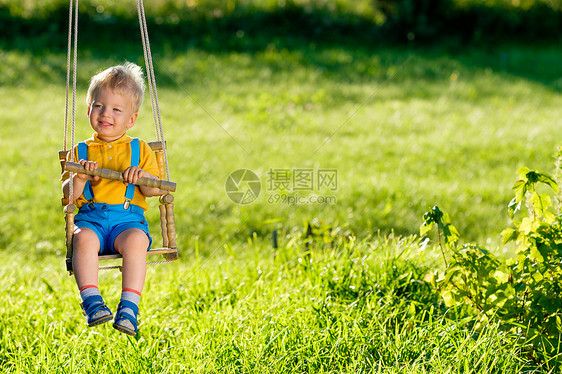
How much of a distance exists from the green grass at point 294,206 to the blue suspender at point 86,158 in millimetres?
813

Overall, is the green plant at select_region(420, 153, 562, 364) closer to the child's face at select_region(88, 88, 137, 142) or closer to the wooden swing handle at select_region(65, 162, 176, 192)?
the wooden swing handle at select_region(65, 162, 176, 192)

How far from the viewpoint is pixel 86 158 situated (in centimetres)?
314

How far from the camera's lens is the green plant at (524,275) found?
3.28 m

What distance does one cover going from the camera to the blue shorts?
10.1 feet

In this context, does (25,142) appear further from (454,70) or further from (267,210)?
(454,70)

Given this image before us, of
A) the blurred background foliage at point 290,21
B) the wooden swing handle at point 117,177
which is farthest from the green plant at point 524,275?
the blurred background foliage at point 290,21

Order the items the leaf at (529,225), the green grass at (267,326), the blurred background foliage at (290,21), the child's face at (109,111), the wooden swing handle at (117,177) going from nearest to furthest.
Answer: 1. the wooden swing handle at (117,177)
2. the child's face at (109,111)
3. the green grass at (267,326)
4. the leaf at (529,225)
5. the blurred background foliage at (290,21)

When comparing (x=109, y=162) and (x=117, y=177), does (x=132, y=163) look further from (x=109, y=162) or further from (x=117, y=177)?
(x=117, y=177)

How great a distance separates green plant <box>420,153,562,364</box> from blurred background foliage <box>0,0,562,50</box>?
→ 965cm

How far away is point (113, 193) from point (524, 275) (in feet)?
7.00

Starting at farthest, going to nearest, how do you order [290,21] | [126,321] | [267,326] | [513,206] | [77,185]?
[290,21]
[267,326]
[513,206]
[77,185]
[126,321]

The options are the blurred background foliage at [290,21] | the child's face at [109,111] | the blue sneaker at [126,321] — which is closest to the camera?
the blue sneaker at [126,321]

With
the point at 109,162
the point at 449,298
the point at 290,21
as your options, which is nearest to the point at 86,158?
the point at 109,162

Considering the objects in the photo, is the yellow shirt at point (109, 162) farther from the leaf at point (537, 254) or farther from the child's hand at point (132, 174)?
the leaf at point (537, 254)
